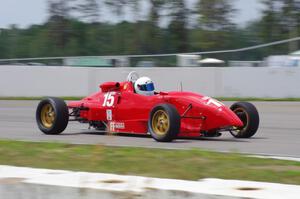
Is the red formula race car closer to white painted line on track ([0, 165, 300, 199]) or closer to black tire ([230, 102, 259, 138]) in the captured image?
black tire ([230, 102, 259, 138])

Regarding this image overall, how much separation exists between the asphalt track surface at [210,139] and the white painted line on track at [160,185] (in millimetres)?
5304

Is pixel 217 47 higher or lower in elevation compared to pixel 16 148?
higher

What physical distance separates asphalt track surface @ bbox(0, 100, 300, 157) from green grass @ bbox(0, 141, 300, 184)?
137 centimetres

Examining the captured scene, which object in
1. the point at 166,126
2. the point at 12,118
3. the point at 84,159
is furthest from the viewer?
the point at 12,118

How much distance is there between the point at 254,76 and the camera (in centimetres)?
2534

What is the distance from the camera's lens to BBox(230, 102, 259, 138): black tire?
40.4 feet

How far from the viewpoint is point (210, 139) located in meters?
A: 12.7

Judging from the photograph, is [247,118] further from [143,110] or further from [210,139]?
[143,110]

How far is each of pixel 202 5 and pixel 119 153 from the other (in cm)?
4014

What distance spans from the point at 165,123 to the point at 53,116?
2.77 meters

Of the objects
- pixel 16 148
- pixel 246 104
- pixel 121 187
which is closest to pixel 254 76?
pixel 246 104

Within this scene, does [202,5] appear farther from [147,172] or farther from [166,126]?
A: [147,172]

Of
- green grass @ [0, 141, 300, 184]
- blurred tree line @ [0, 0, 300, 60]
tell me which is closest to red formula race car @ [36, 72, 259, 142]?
green grass @ [0, 141, 300, 184]

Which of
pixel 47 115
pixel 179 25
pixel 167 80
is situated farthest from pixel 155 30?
pixel 47 115
